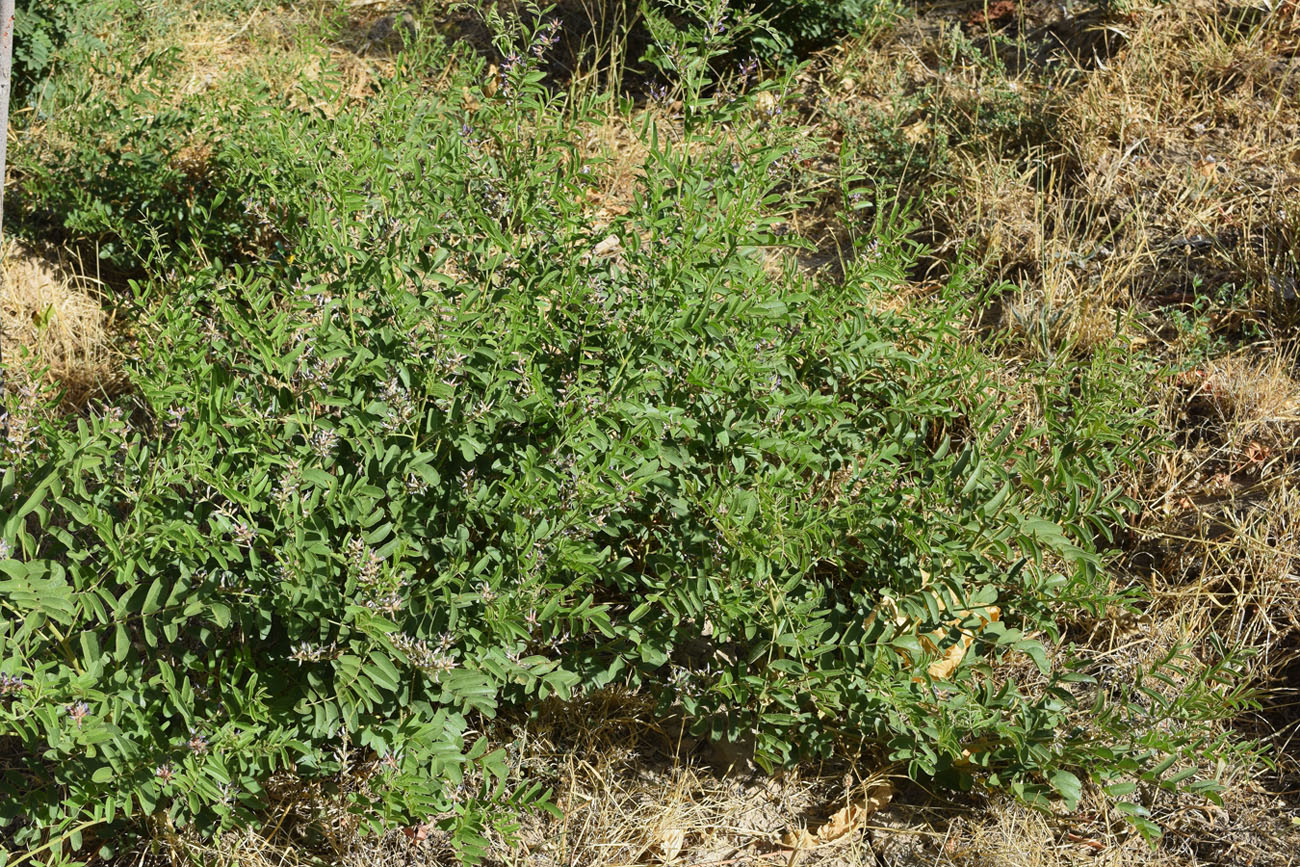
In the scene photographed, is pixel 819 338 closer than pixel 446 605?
No

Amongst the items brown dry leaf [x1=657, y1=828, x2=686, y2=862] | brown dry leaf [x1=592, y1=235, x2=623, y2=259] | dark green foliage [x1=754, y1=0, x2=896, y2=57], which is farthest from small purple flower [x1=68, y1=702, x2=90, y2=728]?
dark green foliage [x1=754, y1=0, x2=896, y2=57]

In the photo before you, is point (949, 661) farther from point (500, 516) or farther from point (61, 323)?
point (61, 323)

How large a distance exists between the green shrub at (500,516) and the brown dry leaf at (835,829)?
6.8 inches

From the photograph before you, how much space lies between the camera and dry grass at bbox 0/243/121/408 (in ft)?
13.4

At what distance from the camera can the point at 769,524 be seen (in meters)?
2.76

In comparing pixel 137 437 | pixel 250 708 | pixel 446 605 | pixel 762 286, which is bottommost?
pixel 250 708

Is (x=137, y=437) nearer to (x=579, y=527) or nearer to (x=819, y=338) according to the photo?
(x=579, y=527)

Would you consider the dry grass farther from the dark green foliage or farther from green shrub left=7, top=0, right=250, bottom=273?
the dark green foliage

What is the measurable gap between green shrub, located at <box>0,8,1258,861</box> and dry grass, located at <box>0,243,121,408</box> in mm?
962

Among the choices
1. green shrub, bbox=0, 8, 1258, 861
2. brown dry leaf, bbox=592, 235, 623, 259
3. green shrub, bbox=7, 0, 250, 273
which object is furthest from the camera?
brown dry leaf, bbox=592, 235, 623, 259

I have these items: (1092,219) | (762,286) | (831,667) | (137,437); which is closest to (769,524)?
(831,667)

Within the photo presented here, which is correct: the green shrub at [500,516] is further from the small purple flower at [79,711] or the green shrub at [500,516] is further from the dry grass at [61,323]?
the dry grass at [61,323]

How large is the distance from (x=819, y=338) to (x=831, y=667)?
2.82 ft


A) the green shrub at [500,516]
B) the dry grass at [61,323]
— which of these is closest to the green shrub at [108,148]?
the dry grass at [61,323]
